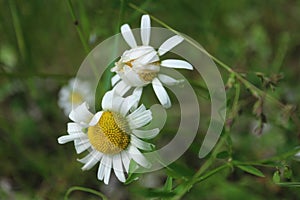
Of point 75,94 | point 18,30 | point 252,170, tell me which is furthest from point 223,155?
point 18,30

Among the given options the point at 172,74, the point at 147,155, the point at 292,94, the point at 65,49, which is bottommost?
the point at 292,94

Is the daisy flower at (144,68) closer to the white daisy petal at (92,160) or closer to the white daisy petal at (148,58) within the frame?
the white daisy petal at (148,58)

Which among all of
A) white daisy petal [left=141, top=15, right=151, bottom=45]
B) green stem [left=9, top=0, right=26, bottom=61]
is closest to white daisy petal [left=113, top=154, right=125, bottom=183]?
white daisy petal [left=141, top=15, right=151, bottom=45]

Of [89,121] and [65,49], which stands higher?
[65,49]

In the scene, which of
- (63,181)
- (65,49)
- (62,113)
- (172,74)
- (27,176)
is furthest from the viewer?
(65,49)

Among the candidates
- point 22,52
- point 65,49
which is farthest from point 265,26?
point 22,52

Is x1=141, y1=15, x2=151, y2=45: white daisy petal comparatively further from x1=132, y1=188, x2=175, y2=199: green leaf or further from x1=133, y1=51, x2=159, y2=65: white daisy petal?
x1=132, y1=188, x2=175, y2=199: green leaf

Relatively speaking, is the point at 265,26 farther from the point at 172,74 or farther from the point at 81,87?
the point at 172,74
